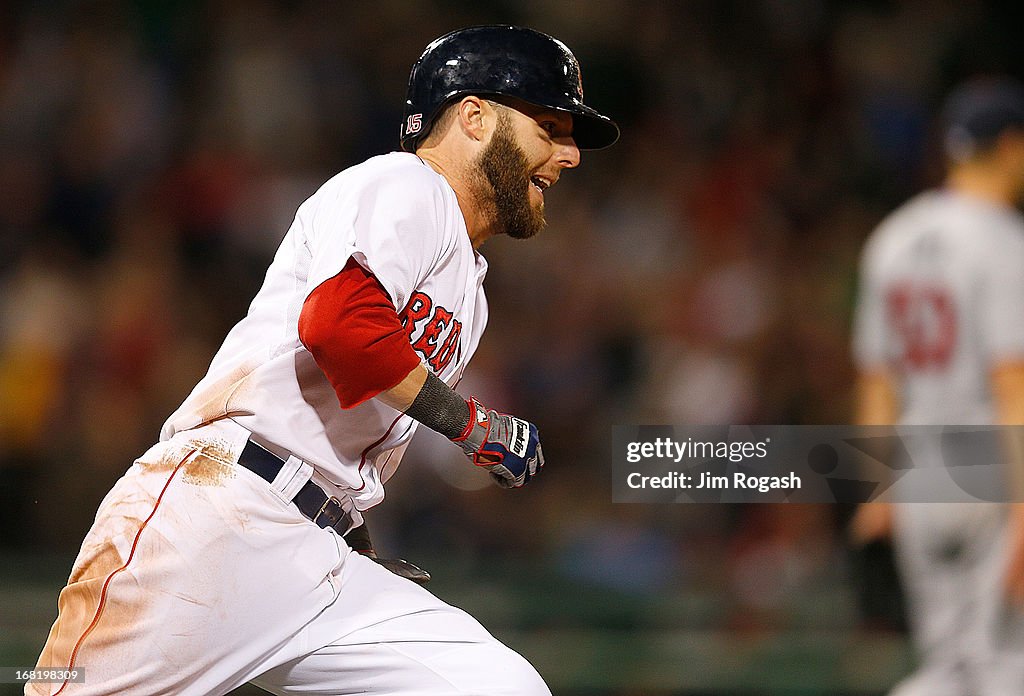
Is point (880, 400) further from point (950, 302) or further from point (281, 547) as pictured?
point (281, 547)

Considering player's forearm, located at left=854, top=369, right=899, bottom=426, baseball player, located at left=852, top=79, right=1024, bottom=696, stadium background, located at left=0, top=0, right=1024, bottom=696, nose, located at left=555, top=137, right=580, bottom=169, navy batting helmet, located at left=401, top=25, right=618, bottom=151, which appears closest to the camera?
navy batting helmet, located at left=401, top=25, right=618, bottom=151

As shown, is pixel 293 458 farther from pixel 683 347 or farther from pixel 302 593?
pixel 683 347

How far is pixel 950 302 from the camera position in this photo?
313 cm

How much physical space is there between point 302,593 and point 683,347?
3.26m

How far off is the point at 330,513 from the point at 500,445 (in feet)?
1.05

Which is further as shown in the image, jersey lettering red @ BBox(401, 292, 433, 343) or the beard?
the beard

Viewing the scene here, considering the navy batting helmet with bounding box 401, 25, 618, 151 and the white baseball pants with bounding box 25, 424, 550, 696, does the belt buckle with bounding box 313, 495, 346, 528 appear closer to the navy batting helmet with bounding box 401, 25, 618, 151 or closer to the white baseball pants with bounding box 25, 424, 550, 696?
the white baseball pants with bounding box 25, 424, 550, 696

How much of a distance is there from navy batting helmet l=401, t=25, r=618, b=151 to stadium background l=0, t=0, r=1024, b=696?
2458mm

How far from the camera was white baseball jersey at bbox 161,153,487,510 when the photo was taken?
6.26ft

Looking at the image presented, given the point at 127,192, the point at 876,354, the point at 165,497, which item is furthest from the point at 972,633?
the point at 127,192

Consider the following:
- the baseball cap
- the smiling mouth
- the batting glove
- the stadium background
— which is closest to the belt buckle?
the batting glove

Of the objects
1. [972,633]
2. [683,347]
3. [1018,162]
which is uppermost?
[683,347]

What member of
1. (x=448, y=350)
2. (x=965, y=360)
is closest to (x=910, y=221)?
(x=965, y=360)

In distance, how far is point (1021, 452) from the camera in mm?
3055
